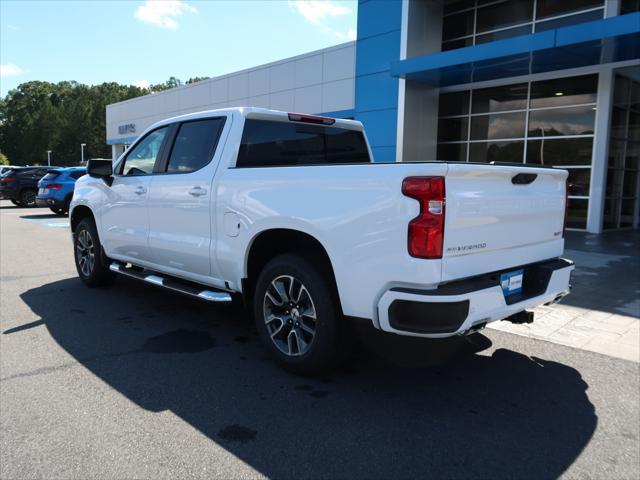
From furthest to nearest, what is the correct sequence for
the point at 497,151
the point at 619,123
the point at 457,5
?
the point at 457,5, the point at 497,151, the point at 619,123

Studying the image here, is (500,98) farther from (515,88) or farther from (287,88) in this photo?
(287,88)

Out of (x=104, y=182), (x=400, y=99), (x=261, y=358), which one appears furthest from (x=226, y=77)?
(x=261, y=358)

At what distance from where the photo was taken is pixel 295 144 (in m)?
4.84

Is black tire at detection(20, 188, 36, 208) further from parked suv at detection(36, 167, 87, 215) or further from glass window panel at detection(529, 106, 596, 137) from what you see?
glass window panel at detection(529, 106, 596, 137)

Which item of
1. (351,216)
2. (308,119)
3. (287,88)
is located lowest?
(351,216)

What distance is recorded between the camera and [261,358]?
4211mm

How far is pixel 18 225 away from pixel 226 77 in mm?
15378

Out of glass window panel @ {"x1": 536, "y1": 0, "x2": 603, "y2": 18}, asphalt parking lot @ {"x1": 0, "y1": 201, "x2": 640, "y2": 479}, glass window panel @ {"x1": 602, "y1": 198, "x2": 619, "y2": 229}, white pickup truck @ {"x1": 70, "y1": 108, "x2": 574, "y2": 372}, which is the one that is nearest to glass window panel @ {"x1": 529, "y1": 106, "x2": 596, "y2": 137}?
glass window panel @ {"x1": 602, "y1": 198, "x2": 619, "y2": 229}

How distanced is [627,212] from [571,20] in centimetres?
598

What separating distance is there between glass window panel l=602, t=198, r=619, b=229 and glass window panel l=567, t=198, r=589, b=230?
0.59 m

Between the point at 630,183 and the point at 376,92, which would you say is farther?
the point at 376,92

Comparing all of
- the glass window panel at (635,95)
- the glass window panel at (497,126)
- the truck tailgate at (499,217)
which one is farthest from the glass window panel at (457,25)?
the truck tailgate at (499,217)

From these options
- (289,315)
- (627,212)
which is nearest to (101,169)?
(289,315)

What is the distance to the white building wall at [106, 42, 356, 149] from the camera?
815 inches
